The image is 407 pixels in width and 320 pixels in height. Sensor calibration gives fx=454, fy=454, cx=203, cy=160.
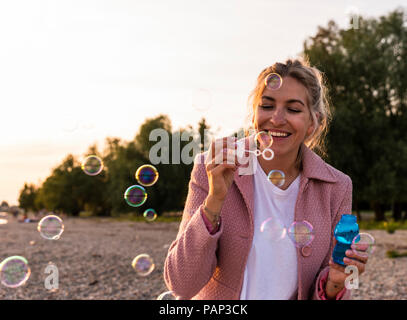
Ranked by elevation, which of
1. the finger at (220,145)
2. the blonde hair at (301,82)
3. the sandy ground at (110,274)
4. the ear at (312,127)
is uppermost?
the blonde hair at (301,82)

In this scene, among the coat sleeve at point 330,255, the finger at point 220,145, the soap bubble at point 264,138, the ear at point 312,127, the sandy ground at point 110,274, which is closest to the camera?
the finger at point 220,145

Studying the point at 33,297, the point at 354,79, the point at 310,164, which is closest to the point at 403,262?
the point at 33,297

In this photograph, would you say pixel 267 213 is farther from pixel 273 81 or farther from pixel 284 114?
pixel 273 81

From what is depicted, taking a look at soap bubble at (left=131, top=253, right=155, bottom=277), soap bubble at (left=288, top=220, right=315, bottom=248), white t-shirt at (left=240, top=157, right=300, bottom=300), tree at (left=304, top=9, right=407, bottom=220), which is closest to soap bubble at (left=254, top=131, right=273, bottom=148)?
white t-shirt at (left=240, top=157, right=300, bottom=300)

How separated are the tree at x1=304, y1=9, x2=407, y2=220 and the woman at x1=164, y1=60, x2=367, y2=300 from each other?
49.4 ft

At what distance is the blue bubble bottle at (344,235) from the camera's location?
1.91 meters

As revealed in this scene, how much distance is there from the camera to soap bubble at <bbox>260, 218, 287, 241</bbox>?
216 cm

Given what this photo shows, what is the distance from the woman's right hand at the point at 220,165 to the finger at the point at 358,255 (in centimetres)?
56

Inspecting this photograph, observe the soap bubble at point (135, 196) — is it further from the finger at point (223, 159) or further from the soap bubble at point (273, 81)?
the finger at point (223, 159)

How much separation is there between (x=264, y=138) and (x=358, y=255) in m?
0.72

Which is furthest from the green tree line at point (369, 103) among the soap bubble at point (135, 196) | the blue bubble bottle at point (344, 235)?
the blue bubble bottle at point (344, 235)

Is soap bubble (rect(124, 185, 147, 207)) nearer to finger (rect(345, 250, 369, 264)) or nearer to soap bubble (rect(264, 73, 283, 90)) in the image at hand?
soap bubble (rect(264, 73, 283, 90))

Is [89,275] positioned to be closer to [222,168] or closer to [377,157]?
[222,168]

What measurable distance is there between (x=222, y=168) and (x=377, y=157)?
57.8ft
